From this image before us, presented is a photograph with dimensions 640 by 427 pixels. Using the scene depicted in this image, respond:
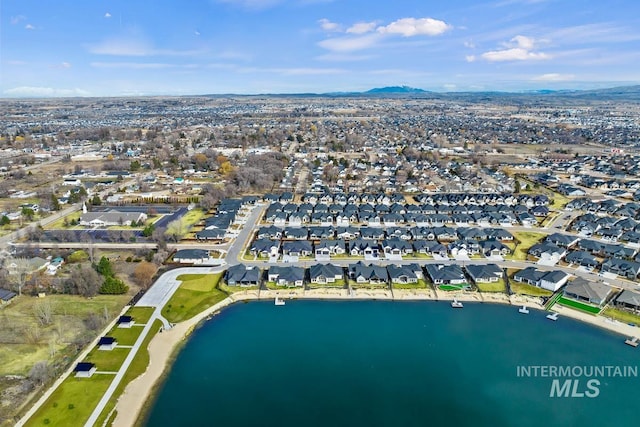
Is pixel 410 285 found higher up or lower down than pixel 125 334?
lower down

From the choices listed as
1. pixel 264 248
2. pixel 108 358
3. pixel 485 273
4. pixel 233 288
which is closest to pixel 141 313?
pixel 108 358

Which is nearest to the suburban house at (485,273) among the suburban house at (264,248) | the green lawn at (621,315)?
the green lawn at (621,315)

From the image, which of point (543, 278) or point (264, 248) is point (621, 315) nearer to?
point (543, 278)

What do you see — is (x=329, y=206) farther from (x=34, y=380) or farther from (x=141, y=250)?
(x=34, y=380)

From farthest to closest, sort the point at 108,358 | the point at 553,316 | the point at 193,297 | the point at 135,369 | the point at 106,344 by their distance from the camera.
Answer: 1. the point at 193,297
2. the point at 553,316
3. the point at 106,344
4. the point at 108,358
5. the point at 135,369

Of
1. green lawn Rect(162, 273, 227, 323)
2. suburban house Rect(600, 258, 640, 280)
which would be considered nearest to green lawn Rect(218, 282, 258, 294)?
green lawn Rect(162, 273, 227, 323)

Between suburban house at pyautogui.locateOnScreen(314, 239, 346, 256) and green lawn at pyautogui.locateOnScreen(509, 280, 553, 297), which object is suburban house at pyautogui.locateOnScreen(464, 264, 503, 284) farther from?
suburban house at pyautogui.locateOnScreen(314, 239, 346, 256)
